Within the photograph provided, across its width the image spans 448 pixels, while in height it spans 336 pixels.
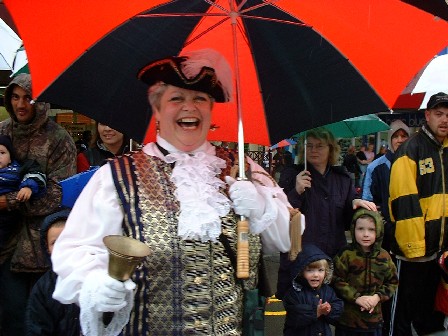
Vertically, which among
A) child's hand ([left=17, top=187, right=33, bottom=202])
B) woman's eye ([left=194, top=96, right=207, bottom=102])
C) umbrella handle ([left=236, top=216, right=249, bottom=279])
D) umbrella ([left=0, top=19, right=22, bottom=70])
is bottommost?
umbrella handle ([left=236, top=216, right=249, bottom=279])

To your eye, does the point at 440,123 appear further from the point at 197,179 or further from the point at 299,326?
the point at 197,179

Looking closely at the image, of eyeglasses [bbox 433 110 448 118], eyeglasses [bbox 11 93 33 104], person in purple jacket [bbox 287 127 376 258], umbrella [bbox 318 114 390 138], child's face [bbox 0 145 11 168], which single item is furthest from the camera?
umbrella [bbox 318 114 390 138]

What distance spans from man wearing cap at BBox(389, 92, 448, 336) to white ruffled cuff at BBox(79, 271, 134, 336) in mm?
3064

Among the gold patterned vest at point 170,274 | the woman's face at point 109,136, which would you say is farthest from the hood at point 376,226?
the gold patterned vest at point 170,274

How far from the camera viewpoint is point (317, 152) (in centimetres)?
469

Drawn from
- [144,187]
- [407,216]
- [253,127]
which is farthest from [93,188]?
[407,216]

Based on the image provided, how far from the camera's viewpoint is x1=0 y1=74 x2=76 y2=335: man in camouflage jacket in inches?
160

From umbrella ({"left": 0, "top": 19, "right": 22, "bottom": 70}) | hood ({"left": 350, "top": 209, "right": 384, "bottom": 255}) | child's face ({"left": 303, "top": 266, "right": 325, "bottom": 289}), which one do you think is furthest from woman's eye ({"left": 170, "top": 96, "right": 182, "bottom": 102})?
umbrella ({"left": 0, "top": 19, "right": 22, "bottom": 70})

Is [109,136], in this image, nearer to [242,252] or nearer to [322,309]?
[322,309]

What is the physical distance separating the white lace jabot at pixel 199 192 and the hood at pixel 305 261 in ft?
5.95

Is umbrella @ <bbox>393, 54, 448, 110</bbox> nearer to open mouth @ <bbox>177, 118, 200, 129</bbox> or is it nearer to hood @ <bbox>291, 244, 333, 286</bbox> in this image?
hood @ <bbox>291, 244, 333, 286</bbox>

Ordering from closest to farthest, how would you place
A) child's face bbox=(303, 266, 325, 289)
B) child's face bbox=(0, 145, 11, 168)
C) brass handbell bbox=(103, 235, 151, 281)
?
brass handbell bbox=(103, 235, 151, 281) < child's face bbox=(0, 145, 11, 168) < child's face bbox=(303, 266, 325, 289)

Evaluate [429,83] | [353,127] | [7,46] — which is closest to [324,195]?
[353,127]

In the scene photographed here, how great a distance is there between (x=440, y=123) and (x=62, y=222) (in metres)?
3.10
